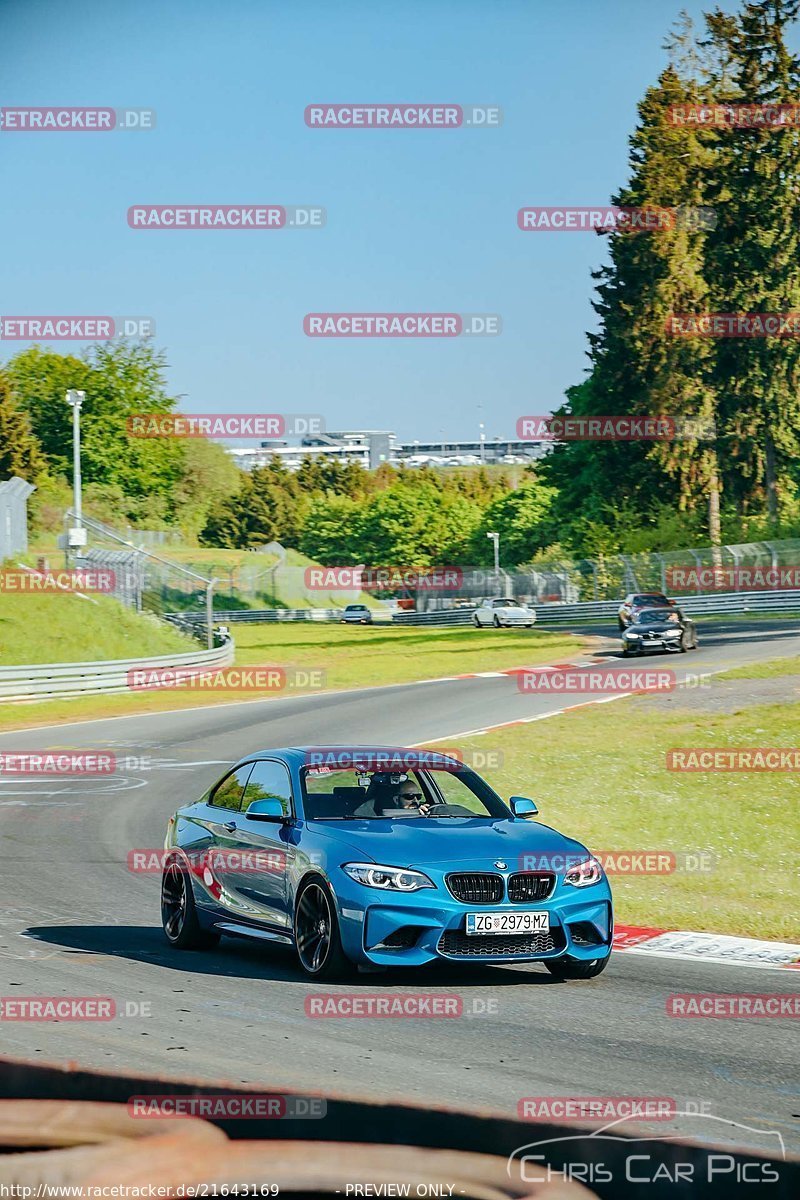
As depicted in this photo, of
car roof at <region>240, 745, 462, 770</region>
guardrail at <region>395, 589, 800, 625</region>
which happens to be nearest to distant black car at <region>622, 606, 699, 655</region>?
guardrail at <region>395, 589, 800, 625</region>

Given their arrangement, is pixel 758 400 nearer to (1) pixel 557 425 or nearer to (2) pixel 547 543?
(1) pixel 557 425

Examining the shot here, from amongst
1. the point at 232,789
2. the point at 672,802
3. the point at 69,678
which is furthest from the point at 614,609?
the point at 232,789

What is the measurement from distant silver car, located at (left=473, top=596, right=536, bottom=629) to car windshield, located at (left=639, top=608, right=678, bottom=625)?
2318 cm

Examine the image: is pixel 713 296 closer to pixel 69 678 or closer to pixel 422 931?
pixel 69 678

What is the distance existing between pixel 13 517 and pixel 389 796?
39.2 m

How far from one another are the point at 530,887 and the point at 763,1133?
3637mm

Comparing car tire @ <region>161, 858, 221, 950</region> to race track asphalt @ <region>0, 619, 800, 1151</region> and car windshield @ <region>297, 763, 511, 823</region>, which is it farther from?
car windshield @ <region>297, 763, 511, 823</region>

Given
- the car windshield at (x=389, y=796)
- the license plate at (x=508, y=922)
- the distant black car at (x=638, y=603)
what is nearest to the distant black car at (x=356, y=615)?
the distant black car at (x=638, y=603)

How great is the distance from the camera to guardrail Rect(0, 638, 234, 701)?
37156mm

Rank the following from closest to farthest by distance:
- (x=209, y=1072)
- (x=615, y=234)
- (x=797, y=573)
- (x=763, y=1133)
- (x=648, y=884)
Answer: (x=763, y=1133), (x=209, y=1072), (x=648, y=884), (x=797, y=573), (x=615, y=234)

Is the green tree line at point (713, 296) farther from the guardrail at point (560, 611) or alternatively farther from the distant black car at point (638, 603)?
the distant black car at point (638, 603)

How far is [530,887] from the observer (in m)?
9.39

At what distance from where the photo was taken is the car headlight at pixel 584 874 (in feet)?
31.4

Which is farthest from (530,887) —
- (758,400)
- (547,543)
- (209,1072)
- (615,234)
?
(547,543)
